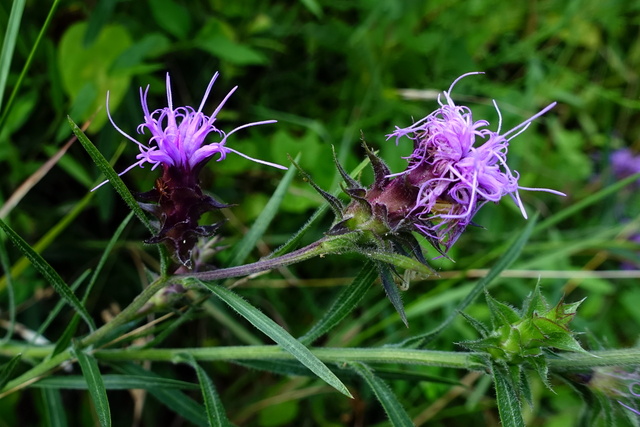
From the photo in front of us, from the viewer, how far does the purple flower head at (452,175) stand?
40.5 inches

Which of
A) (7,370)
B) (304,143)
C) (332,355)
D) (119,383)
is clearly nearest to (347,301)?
(332,355)

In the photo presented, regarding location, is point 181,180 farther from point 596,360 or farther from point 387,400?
point 596,360

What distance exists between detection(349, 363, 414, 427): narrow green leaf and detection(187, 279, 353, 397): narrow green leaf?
26 cm

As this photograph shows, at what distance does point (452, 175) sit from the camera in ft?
3.40

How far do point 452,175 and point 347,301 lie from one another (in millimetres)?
419

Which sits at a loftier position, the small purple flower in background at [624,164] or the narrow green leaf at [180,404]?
the small purple flower in background at [624,164]

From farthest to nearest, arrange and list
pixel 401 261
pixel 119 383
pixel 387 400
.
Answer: pixel 119 383, pixel 387 400, pixel 401 261

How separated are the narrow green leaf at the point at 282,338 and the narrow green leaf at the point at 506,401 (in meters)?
0.31

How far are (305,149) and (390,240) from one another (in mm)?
1258

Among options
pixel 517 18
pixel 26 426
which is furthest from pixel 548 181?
pixel 26 426

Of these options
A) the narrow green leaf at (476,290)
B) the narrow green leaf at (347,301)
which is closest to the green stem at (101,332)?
the narrow green leaf at (347,301)

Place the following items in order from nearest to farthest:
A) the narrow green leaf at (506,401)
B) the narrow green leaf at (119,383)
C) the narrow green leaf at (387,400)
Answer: the narrow green leaf at (506,401) < the narrow green leaf at (387,400) < the narrow green leaf at (119,383)

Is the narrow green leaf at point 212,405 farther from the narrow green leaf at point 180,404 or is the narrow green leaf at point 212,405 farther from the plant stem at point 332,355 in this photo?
the narrow green leaf at point 180,404

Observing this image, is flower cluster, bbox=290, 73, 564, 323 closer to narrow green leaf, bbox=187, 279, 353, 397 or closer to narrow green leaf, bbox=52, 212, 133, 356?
narrow green leaf, bbox=187, 279, 353, 397
